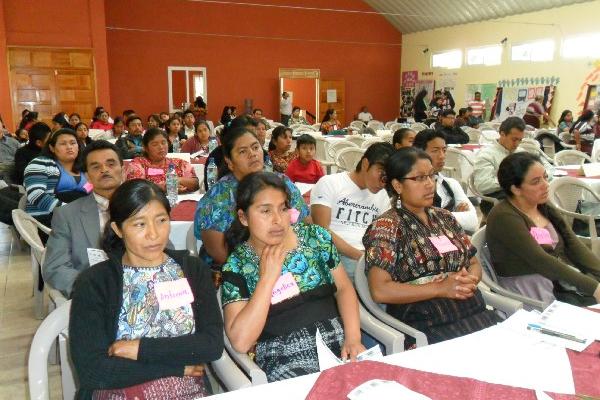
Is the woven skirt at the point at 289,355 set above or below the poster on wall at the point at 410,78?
below

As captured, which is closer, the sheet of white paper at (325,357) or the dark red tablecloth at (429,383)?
the dark red tablecloth at (429,383)

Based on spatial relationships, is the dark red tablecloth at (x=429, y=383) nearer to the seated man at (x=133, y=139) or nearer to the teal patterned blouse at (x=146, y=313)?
the teal patterned blouse at (x=146, y=313)

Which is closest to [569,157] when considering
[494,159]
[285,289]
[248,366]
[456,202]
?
[494,159]

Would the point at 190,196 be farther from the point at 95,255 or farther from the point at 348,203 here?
the point at 95,255

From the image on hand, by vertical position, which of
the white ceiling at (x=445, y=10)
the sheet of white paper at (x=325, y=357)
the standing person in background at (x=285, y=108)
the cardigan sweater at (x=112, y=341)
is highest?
the white ceiling at (x=445, y=10)

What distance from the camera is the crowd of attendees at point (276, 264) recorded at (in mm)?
1570

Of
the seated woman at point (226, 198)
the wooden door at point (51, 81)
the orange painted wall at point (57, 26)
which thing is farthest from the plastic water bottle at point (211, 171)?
the wooden door at point (51, 81)

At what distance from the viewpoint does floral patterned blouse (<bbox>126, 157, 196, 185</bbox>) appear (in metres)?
3.90

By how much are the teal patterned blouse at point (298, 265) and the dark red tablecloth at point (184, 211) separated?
4.17ft

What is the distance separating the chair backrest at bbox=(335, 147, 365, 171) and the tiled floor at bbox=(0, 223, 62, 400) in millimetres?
3319

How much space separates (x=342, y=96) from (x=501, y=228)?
14.6 meters

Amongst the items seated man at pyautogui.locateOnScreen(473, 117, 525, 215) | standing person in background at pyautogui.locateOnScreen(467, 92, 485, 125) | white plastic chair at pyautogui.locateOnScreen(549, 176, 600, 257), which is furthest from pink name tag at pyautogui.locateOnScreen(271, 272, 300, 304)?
standing person in background at pyautogui.locateOnScreen(467, 92, 485, 125)

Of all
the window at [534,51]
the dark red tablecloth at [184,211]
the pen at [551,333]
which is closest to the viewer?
the pen at [551,333]

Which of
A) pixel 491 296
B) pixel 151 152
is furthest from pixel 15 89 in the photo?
pixel 491 296
